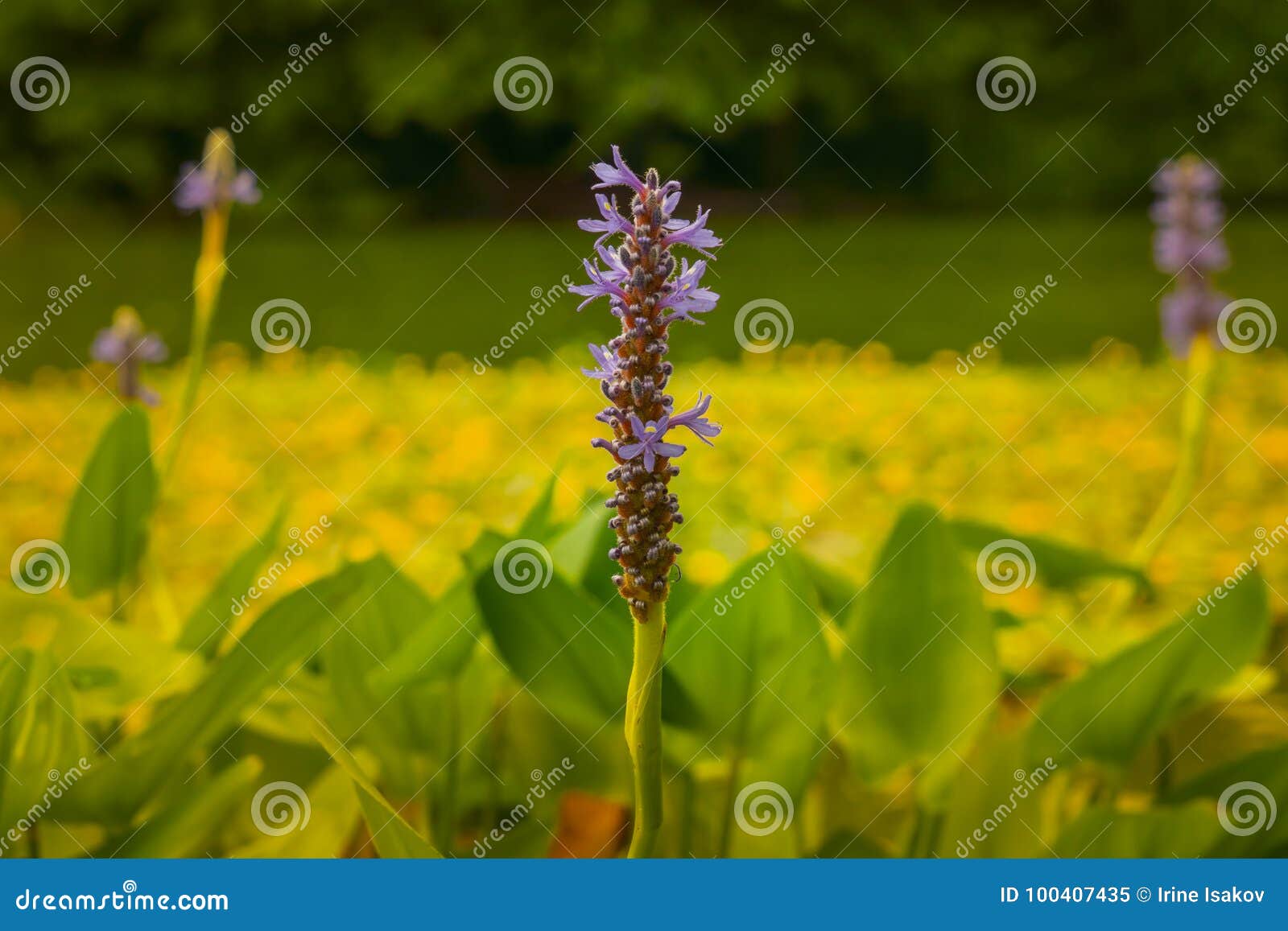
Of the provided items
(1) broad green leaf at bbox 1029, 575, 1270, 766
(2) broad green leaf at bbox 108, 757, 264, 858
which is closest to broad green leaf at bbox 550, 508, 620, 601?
(2) broad green leaf at bbox 108, 757, 264, 858

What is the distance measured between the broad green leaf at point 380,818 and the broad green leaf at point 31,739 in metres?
0.28

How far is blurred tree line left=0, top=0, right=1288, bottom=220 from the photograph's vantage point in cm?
909

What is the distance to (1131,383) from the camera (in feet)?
14.4

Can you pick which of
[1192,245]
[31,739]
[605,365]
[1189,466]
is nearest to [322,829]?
[31,739]

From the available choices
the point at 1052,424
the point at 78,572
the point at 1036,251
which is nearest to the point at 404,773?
the point at 78,572

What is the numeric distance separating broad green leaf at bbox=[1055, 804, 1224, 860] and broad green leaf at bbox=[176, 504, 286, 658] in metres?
0.80

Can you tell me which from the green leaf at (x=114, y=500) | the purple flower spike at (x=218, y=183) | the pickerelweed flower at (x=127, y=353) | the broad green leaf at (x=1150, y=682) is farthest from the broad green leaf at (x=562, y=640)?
the purple flower spike at (x=218, y=183)

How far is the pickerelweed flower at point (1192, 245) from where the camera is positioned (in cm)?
211

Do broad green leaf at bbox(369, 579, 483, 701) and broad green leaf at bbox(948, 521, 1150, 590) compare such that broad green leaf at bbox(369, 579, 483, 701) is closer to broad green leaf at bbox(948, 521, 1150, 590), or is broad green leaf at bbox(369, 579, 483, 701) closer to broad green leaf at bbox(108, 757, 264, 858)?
broad green leaf at bbox(108, 757, 264, 858)

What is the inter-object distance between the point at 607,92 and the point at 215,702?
805 centimetres

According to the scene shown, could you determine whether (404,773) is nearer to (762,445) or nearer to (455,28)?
(762,445)

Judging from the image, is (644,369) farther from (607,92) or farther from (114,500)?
(607,92)

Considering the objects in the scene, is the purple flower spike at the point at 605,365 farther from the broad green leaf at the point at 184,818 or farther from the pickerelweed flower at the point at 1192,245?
the pickerelweed flower at the point at 1192,245

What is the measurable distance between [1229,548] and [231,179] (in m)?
2.29
